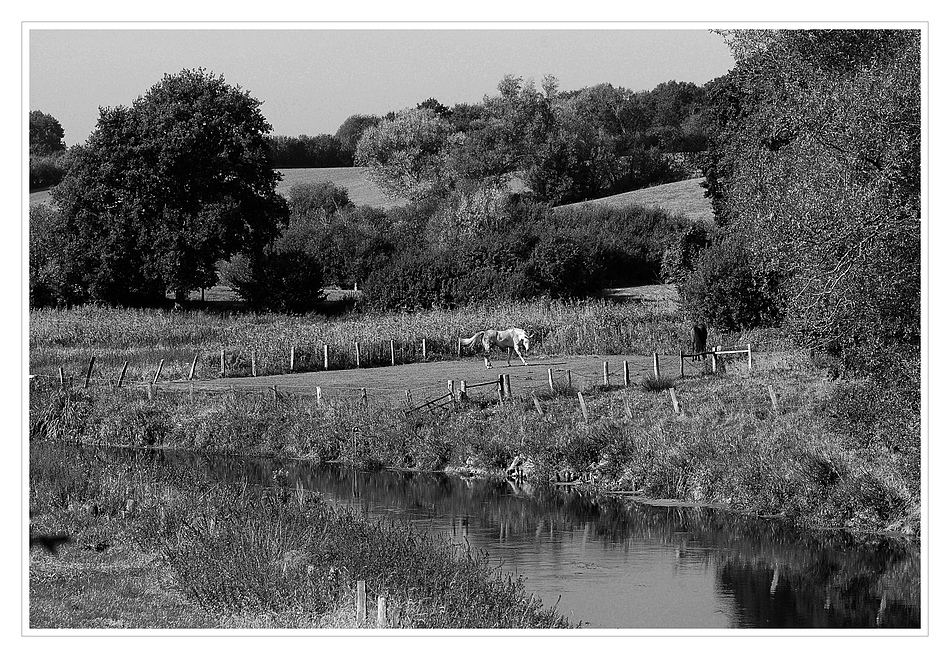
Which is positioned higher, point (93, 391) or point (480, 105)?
point (480, 105)

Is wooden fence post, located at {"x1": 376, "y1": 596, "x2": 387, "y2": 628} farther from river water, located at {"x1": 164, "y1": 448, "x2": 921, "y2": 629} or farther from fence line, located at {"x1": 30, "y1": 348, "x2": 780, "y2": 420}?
fence line, located at {"x1": 30, "y1": 348, "x2": 780, "y2": 420}

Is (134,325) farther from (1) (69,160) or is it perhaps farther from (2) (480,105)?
(2) (480,105)

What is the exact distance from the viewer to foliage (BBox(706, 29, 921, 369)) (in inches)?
738

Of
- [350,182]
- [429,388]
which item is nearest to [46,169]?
[350,182]

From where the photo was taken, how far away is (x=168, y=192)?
207 feet

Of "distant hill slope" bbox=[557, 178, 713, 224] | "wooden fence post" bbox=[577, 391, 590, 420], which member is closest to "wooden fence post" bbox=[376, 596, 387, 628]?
"wooden fence post" bbox=[577, 391, 590, 420]

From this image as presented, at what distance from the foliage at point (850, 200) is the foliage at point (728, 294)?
64.1 feet

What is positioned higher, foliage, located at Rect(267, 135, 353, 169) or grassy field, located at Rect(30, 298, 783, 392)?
foliage, located at Rect(267, 135, 353, 169)

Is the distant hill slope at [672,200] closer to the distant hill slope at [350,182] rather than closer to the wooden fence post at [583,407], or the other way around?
the distant hill slope at [350,182]

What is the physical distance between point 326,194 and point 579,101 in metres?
22.9

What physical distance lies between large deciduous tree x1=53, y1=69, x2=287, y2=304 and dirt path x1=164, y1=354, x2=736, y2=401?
22809mm

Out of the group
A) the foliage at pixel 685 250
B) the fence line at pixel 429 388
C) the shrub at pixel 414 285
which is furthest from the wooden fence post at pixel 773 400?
the shrub at pixel 414 285
